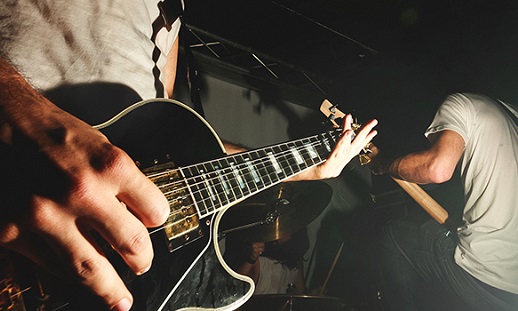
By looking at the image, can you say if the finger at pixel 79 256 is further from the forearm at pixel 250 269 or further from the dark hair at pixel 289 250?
the dark hair at pixel 289 250

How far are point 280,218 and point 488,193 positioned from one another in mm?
2233

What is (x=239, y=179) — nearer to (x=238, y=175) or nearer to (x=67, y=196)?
(x=238, y=175)

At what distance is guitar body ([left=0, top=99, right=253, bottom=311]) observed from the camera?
0.91 metres

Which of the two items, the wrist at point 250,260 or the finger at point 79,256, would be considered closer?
the finger at point 79,256

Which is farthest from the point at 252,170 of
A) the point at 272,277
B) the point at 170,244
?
the point at 272,277

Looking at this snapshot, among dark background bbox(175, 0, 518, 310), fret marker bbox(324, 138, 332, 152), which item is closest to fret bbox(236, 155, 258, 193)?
fret marker bbox(324, 138, 332, 152)

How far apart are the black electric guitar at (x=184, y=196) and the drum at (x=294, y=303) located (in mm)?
1403

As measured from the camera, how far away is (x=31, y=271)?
2.16ft

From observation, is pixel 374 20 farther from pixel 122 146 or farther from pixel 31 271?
pixel 31 271

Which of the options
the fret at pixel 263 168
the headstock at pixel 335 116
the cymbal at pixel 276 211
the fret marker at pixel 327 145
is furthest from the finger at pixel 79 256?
the headstock at pixel 335 116

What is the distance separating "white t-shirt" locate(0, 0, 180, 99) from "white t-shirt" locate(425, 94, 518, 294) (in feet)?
9.98

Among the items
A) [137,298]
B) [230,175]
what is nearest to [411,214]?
Result: [230,175]

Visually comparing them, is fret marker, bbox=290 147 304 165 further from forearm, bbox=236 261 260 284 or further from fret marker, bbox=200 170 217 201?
forearm, bbox=236 261 260 284

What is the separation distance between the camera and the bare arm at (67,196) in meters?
0.53
